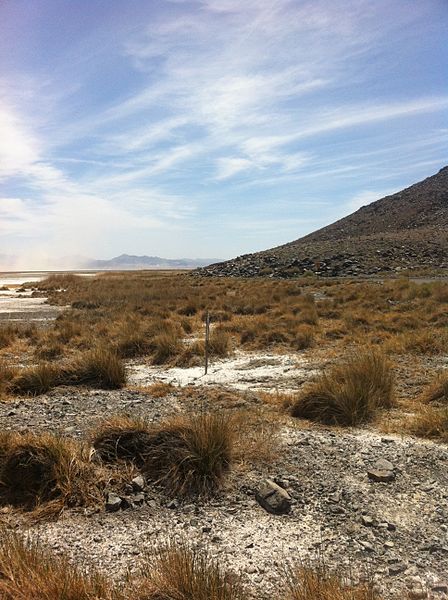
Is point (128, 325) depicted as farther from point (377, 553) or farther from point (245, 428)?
point (377, 553)

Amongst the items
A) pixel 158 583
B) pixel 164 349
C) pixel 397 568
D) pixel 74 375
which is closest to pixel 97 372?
pixel 74 375

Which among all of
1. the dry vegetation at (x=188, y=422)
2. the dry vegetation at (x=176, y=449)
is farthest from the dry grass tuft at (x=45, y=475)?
the dry vegetation at (x=176, y=449)

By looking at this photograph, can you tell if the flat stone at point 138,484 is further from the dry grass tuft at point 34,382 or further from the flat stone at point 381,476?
the dry grass tuft at point 34,382

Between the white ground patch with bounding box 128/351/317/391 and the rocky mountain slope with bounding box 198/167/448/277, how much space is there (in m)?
33.7

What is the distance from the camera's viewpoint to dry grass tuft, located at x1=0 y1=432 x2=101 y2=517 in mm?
4445

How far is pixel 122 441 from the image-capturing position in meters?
5.40

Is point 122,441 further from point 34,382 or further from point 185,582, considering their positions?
point 34,382

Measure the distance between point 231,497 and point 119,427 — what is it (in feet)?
5.29

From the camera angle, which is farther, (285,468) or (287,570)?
(285,468)

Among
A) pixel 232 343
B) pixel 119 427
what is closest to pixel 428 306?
pixel 232 343

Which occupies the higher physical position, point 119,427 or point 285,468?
point 119,427

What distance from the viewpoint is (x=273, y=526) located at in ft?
13.2

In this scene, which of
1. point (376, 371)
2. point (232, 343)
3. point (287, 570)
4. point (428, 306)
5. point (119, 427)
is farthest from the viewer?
point (428, 306)

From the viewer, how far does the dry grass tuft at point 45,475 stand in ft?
14.6
